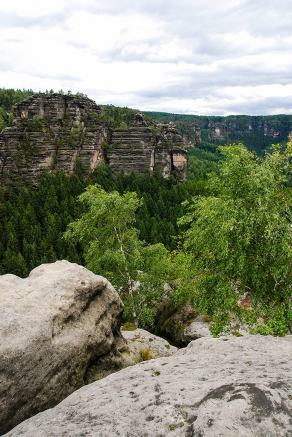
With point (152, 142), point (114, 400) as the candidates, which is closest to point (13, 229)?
point (152, 142)

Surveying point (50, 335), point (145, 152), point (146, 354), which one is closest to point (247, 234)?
point (146, 354)

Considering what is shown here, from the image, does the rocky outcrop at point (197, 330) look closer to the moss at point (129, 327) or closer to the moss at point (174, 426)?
the moss at point (129, 327)

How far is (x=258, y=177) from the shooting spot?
17.4 metres

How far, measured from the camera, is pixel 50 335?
13.8m

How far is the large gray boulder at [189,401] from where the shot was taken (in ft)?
25.0

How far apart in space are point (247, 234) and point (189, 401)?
10.2m

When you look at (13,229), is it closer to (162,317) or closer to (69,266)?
(162,317)

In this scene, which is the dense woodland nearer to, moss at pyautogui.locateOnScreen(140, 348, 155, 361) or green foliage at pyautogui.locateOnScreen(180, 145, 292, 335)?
green foliage at pyautogui.locateOnScreen(180, 145, 292, 335)

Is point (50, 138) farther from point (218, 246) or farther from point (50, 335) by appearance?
point (50, 335)

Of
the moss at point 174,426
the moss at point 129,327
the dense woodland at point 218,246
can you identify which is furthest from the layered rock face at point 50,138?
the moss at point 174,426

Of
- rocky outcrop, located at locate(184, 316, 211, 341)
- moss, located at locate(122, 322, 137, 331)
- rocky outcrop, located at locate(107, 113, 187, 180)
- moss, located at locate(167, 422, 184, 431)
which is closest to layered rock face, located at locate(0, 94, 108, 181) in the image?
rocky outcrop, located at locate(107, 113, 187, 180)

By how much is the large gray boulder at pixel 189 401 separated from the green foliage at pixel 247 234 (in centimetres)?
647

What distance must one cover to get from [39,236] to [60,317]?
75.2 meters

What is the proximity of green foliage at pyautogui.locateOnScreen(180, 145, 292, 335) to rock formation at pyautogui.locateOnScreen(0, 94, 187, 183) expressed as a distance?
10450 cm
